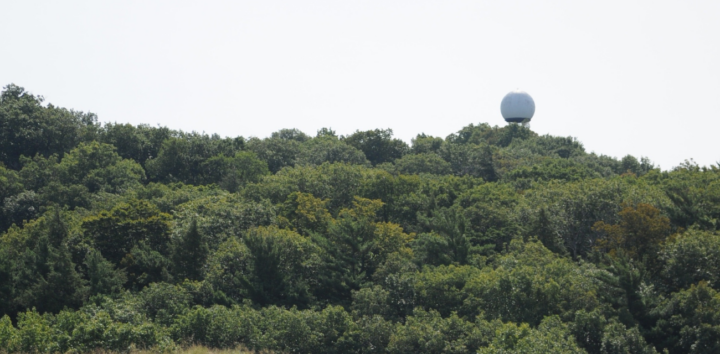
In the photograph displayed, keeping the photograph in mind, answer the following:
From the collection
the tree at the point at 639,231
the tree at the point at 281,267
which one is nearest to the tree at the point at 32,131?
the tree at the point at 281,267

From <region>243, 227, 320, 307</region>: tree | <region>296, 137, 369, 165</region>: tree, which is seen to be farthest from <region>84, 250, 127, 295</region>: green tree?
<region>296, 137, 369, 165</region>: tree

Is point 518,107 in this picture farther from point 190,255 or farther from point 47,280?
point 47,280

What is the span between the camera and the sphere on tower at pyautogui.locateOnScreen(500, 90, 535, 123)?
97.8 meters

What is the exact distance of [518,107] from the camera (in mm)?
98375

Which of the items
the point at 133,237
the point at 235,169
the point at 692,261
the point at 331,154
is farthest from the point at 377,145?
the point at 692,261

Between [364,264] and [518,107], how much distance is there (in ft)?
199

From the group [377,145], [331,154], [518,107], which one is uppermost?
[518,107]

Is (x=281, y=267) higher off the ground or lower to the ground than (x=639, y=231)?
lower

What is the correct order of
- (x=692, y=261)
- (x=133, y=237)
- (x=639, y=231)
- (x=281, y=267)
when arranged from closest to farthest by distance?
(x=692, y=261) < (x=639, y=231) < (x=281, y=267) < (x=133, y=237)

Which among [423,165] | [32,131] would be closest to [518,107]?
[423,165]

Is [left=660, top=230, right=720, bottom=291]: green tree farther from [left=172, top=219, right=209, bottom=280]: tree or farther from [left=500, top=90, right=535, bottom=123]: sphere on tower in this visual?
[left=500, top=90, right=535, bottom=123]: sphere on tower

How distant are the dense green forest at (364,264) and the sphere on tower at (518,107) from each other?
1328 inches

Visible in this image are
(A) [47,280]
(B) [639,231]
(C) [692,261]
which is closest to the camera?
(C) [692,261]

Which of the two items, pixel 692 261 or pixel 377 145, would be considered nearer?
pixel 692 261
